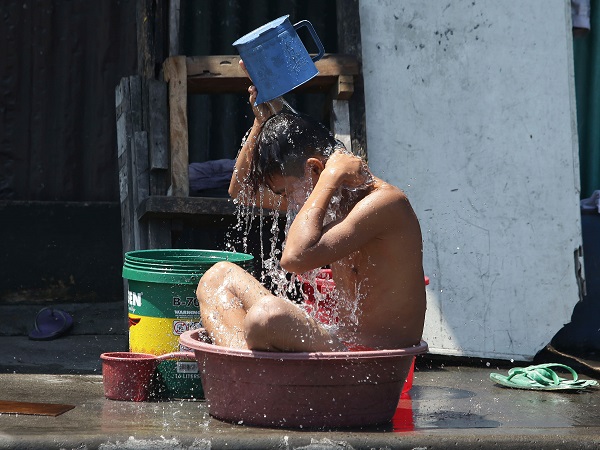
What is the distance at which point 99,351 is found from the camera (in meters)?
5.22

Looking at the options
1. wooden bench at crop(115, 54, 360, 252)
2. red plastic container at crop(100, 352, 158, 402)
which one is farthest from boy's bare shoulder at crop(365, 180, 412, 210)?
wooden bench at crop(115, 54, 360, 252)

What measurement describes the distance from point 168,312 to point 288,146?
0.85 meters

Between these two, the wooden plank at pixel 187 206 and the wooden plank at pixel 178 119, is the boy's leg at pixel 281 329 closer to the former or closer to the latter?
the wooden plank at pixel 187 206

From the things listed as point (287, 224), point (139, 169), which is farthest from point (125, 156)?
point (287, 224)

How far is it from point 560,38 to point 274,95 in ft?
6.54

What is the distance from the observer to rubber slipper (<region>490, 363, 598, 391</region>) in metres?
4.09

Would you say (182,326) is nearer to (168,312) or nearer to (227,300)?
(168,312)

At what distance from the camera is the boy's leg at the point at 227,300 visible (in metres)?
3.34

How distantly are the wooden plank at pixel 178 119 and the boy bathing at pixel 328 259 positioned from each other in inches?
53.1

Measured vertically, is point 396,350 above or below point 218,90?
below

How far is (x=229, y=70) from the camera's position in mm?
4875

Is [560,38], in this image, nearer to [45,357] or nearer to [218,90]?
[218,90]

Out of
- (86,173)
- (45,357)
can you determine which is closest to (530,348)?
(45,357)

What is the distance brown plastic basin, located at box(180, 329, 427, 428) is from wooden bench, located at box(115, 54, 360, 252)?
1669 mm
